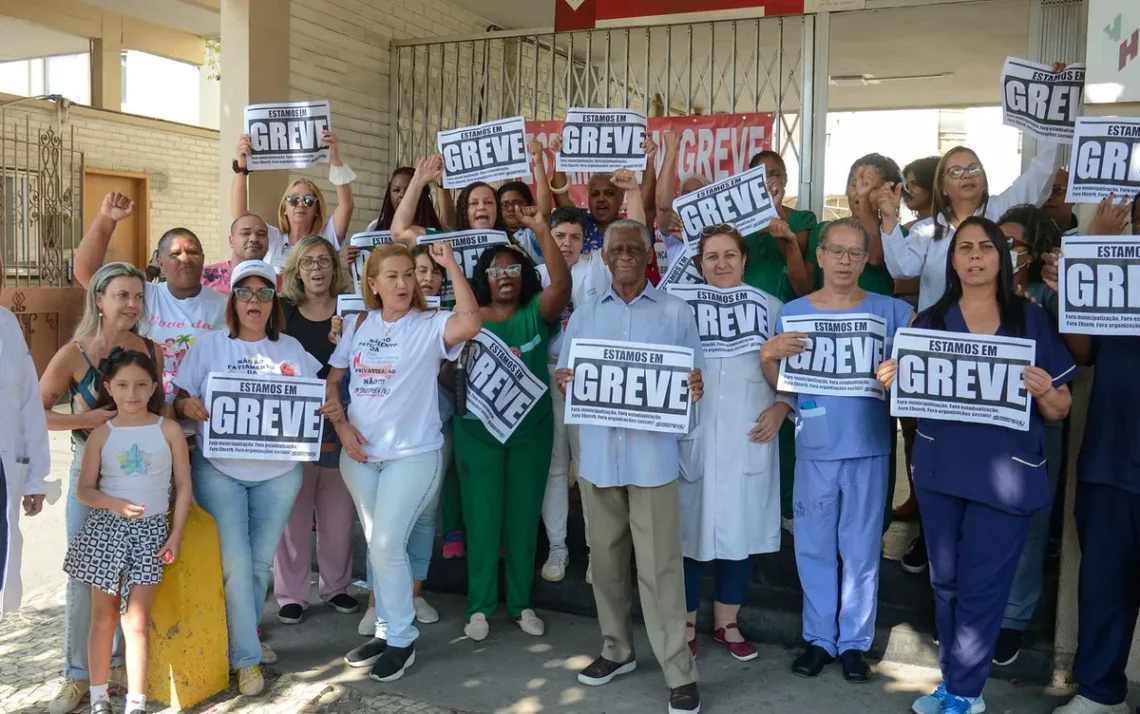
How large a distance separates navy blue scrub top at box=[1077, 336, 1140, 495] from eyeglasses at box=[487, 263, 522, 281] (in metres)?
2.36

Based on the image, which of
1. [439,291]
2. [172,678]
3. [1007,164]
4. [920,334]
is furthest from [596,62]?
[1007,164]

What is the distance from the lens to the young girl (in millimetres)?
3600

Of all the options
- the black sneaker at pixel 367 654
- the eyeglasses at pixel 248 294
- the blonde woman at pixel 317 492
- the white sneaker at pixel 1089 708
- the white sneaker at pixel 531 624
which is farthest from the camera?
the white sneaker at pixel 531 624

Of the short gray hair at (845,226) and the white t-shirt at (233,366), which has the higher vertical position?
the short gray hair at (845,226)

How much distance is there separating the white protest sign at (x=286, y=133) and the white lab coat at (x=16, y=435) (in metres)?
2.13

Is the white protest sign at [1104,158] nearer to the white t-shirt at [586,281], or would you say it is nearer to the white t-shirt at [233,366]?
the white t-shirt at [586,281]

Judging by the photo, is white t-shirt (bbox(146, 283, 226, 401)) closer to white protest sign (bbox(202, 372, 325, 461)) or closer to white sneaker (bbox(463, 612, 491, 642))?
white protest sign (bbox(202, 372, 325, 461))

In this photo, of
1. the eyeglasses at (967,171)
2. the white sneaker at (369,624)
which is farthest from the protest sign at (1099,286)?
the white sneaker at (369,624)

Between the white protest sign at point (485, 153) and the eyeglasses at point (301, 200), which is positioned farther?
the eyeglasses at point (301, 200)

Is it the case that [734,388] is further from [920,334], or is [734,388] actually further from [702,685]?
[702,685]

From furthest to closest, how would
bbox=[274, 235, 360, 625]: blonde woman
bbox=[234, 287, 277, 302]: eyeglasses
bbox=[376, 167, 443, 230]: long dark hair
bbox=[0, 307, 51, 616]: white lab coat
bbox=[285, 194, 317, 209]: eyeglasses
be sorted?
bbox=[376, 167, 443, 230]: long dark hair < bbox=[285, 194, 317, 209]: eyeglasses < bbox=[274, 235, 360, 625]: blonde woman < bbox=[234, 287, 277, 302]: eyeglasses < bbox=[0, 307, 51, 616]: white lab coat

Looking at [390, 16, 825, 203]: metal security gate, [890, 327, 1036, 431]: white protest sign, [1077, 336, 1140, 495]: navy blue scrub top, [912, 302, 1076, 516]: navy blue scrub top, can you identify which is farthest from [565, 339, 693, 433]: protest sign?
[390, 16, 825, 203]: metal security gate

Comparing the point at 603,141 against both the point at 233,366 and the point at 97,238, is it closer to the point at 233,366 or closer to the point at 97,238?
the point at 233,366

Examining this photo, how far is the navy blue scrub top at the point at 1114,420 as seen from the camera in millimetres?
3510
